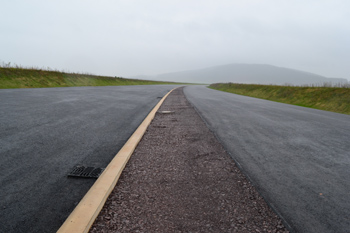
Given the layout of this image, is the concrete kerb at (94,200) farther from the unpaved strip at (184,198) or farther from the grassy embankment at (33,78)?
the grassy embankment at (33,78)

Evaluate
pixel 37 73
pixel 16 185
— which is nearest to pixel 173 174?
pixel 16 185

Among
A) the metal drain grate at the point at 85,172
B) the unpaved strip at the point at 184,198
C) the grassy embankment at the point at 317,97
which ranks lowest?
the unpaved strip at the point at 184,198

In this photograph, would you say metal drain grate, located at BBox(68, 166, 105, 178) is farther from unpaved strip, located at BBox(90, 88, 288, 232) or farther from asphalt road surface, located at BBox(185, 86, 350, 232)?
asphalt road surface, located at BBox(185, 86, 350, 232)

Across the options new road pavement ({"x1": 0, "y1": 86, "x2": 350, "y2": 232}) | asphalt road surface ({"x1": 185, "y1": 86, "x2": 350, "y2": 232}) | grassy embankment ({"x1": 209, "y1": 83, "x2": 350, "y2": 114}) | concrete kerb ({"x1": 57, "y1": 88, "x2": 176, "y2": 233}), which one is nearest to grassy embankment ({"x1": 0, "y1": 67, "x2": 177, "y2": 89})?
new road pavement ({"x1": 0, "y1": 86, "x2": 350, "y2": 232})

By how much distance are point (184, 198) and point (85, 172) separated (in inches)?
51.5

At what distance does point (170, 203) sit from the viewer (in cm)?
221

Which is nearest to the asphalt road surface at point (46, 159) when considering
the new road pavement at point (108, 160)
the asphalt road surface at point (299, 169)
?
the new road pavement at point (108, 160)

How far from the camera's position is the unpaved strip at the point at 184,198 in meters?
1.90

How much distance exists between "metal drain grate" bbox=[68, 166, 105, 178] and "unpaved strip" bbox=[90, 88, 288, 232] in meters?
0.32

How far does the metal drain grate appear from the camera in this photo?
264 cm

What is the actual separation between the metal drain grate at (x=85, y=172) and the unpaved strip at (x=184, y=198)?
321 millimetres

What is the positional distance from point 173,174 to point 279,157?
202 centimetres

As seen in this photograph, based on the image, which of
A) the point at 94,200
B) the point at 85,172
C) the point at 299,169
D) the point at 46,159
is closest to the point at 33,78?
the point at 46,159

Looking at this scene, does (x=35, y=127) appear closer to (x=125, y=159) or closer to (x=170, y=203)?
(x=125, y=159)
